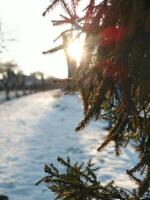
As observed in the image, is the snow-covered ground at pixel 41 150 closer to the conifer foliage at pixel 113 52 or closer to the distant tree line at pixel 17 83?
the conifer foliage at pixel 113 52

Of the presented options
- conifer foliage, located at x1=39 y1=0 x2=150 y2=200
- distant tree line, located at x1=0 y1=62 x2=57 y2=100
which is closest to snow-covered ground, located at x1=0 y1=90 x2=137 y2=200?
conifer foliage, located at x1=39 y1=0 x2=150 y2=200

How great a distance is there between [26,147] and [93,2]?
11433 millimetres

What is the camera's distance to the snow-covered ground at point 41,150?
963cm

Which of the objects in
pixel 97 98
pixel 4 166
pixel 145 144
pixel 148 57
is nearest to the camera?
pixel 148 57

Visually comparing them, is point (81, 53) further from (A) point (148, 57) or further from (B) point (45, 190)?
(B) point (45, 190)

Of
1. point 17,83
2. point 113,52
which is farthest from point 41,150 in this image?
point 17,83

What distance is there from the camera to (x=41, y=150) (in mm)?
13531

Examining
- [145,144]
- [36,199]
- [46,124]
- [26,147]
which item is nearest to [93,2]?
[145,144]

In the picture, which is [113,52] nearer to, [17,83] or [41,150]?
[41,150]

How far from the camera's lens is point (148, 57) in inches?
99.3

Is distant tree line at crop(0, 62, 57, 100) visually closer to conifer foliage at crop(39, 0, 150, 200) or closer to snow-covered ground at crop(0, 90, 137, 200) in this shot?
snow-covered ground at crop(0, 90, 137, 200)

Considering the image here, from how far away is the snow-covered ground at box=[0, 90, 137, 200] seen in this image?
9633 mm

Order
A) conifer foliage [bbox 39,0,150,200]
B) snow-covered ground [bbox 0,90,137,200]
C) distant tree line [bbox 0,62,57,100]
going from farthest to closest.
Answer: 1. distant tree line [bbox 0,62,57,100]
2. snow-covered ground [bbox 0,90,137,200]
3. conifer foliage [bbox 39,0,150,200]

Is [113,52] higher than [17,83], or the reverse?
[113,52]
